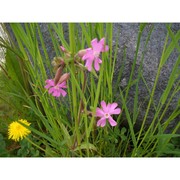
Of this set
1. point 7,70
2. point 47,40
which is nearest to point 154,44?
point 47,40

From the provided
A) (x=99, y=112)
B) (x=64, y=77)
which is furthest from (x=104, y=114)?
(x=64, y=77)

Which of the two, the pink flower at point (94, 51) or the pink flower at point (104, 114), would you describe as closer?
the pink flower at point (94, 51)

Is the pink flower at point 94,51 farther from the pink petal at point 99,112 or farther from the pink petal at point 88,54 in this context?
the pink petal at point 99,112

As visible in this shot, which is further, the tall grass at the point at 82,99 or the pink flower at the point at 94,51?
the tall grass at the point at 82,99

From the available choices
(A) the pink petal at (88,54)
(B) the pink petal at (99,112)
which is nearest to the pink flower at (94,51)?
(A) the pink petal at (88,54)

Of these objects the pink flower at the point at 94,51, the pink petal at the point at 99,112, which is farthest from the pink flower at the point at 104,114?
the pink flower at the point at 94,51

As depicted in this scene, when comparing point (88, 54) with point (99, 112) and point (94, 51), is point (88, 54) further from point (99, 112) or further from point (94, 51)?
point (99, 112)

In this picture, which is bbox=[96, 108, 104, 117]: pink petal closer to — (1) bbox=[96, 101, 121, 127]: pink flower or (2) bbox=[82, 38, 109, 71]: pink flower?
(1) bbox=[96, 101, 121, 127]: pink flower

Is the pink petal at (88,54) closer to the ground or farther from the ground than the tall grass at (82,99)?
farther from the ground

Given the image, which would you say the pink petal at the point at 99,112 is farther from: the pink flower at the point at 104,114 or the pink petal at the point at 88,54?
the pink petal at the point at 88,54

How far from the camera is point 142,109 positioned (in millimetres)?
859

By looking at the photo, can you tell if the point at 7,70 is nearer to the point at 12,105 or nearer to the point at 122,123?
the point at 12,105

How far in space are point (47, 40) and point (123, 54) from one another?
0.21m
